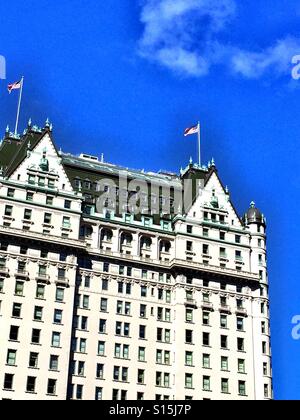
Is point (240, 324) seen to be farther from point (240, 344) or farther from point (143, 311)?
point (143, 311)

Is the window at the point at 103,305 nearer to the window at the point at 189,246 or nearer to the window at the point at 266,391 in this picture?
the window at the point at 189,246

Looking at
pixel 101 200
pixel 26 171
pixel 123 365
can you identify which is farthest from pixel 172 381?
pixel 26 171

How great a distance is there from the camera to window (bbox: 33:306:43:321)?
108 metres

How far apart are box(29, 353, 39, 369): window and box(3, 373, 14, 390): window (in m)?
3.38

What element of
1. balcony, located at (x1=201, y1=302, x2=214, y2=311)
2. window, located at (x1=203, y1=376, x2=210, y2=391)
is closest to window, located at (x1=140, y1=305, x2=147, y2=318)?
balcony, located at (x1=201, y1=302, x2=214, y2=311)

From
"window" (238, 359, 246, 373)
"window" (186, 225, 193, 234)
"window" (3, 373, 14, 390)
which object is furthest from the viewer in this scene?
"window" (186, 225, 193, 234)

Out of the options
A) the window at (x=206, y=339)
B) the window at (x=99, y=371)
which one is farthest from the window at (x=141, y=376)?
the window at (x=206, y=339)

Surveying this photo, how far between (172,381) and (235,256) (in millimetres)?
26104

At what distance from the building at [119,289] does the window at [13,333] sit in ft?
0.49

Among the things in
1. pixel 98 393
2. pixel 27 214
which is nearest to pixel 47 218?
pixel 27 214

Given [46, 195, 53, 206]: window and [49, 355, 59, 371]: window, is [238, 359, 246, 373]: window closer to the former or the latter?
[49, 355, 59, 371]: window

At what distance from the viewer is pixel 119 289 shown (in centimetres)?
11675

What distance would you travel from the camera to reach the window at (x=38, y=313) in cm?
10782

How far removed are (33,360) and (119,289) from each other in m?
19.2
